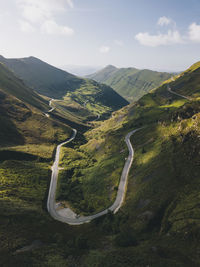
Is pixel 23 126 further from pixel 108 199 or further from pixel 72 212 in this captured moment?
pixel 108 199

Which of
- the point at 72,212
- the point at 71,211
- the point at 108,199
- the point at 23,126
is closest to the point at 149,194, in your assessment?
the point at 108,199

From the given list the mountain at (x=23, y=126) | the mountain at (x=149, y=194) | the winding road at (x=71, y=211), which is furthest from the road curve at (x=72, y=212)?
the mountain at (x=23, y=126)

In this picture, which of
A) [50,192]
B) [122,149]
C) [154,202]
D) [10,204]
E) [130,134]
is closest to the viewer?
[154,202]

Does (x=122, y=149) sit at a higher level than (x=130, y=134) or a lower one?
lower

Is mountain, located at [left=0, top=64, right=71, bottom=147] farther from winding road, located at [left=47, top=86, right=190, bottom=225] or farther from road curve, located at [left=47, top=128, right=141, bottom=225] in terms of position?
road curve, located at [left=47, top=128, right=141, bottom=225]

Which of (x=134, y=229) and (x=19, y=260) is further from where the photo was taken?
(x=134, y=229)

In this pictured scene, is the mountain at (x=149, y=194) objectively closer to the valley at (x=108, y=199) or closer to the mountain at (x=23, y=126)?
the valley at (x=108, y=199)

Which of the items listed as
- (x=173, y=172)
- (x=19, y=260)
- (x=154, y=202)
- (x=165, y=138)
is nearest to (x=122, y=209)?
(x=154, y=202)

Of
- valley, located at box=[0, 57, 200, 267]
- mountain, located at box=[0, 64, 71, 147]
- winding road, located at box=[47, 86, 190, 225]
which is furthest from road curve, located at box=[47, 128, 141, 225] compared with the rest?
mountain, located at box=[0, 64, 71, 147]

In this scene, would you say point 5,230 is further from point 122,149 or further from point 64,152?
point 64,152

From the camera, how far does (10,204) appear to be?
68125mm

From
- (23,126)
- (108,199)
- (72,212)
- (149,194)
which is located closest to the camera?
(149,194)

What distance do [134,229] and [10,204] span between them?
154 ft

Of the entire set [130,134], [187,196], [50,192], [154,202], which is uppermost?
[130,134]
